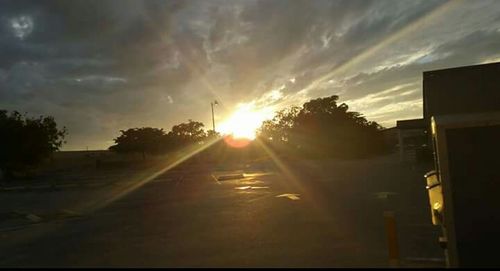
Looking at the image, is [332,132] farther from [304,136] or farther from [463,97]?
[463,97]

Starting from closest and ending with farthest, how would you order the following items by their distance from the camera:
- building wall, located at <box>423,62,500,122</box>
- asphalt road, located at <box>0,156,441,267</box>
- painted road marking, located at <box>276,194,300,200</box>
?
asphalt road, located at <box>0,156,441,267</box>
building wall, located at <box>423,62,500,122</box>
painted road marking, located at <box>276,194,300,200</box>

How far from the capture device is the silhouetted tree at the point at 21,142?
5956cm

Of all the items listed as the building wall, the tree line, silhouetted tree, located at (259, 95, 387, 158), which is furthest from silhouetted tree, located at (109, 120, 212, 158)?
the building wall

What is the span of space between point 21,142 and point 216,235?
54767 millimetres

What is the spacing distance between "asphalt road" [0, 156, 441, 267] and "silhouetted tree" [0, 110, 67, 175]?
45.2 m

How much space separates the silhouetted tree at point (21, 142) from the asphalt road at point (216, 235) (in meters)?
45.2

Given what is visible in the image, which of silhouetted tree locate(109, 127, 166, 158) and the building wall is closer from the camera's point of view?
the building wall

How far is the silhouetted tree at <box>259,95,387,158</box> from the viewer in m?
68.5

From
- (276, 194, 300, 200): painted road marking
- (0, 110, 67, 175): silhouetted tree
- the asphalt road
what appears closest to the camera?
the asphalt road

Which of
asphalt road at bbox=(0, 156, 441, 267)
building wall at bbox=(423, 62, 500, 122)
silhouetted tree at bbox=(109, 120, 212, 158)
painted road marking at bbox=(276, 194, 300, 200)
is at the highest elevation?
silhouetted tree at bbox=(109, 120, 212, 158)

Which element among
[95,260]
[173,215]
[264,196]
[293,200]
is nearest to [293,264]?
[95,260]

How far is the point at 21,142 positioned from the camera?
60281 mm

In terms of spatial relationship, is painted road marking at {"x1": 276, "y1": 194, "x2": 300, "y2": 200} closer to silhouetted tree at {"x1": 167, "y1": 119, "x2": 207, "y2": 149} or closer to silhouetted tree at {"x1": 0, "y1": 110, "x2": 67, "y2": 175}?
silhouetted tree at {"x1": 0, "y1": 110, "x2": 67, "y2": 175}

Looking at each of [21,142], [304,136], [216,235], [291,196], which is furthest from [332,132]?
[216,235]
